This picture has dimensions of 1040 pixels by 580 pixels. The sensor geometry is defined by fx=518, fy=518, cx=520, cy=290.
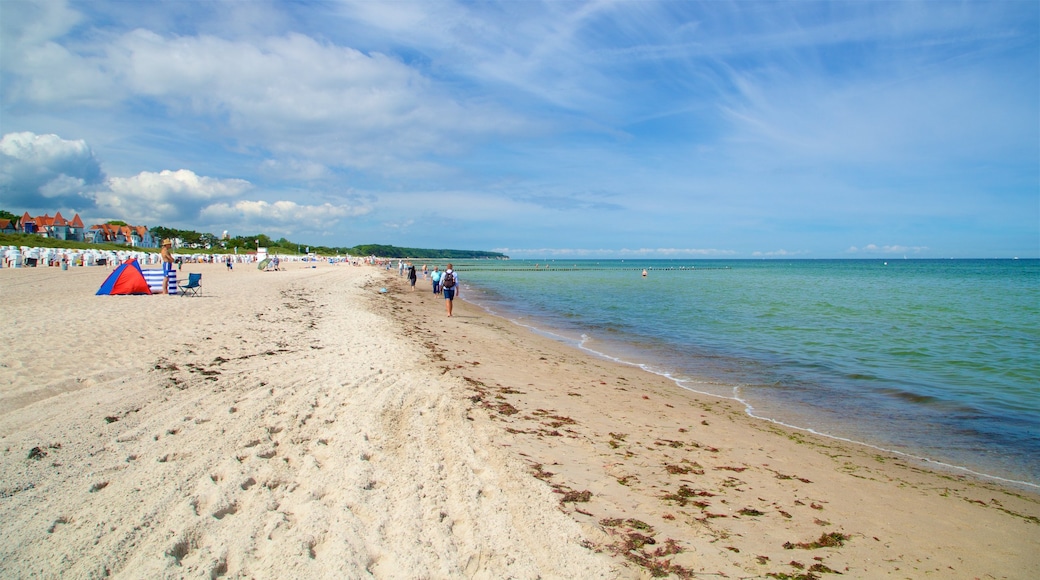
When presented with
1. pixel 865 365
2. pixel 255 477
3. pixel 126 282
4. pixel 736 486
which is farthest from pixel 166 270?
pixel 865 365

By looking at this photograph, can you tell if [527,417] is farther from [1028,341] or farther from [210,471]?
[1028,341]

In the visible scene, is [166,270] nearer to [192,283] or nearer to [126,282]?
[192,283]

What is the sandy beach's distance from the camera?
3.44 m

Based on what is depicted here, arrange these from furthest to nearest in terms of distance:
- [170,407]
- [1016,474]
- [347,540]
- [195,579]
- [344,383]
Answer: [344,383] → [1016,474] → [170,407] → [347,540] → [195,579]

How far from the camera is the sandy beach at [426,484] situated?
11.3 feet

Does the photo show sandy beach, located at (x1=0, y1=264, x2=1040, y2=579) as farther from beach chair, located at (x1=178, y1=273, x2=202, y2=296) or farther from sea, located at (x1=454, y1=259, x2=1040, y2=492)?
beach chair, located at (x1=178, y1=273, x2=202, y2=296)

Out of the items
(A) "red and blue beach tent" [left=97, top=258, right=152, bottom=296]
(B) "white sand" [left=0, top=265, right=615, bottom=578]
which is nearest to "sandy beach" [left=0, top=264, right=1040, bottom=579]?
(B) "white sand" [left=0, top=265, right=615, bottom=578]

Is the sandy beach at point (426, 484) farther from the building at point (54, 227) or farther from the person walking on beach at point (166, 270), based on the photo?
the building at point (54, 227)

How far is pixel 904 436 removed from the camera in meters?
7.87

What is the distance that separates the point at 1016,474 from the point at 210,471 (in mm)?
9149

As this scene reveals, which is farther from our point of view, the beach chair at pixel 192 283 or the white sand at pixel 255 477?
the beach chair at pixel 192 283

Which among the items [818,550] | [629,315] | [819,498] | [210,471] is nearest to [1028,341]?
[629,315]

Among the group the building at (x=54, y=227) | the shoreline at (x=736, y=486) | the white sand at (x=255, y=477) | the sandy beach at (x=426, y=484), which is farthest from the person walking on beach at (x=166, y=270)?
the building at (x=54, y=227)

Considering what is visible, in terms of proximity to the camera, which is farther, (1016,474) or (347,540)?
(1016,474)
